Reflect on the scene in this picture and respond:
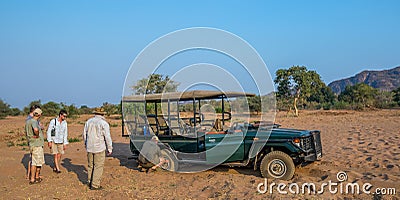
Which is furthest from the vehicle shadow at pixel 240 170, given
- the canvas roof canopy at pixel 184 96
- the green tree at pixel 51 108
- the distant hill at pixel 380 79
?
the distant hill at pixel 380 79

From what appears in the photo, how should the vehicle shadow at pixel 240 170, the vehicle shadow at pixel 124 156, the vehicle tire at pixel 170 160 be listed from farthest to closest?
the vehicle shadow at pixel 124 156 < the vehicle tire at pixel 170 160 < the vehicle shadow at pixel 240 170

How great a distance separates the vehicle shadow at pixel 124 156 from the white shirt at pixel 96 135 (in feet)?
7.25

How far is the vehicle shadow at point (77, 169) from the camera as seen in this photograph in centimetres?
850

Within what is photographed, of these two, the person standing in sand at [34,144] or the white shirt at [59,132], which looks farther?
the white shirt at [59,132]

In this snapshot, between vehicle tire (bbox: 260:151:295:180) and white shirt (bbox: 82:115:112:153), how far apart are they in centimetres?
316

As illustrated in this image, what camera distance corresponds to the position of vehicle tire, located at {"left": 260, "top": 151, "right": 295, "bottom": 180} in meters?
7.50

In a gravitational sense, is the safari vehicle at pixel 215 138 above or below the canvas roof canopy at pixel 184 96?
below

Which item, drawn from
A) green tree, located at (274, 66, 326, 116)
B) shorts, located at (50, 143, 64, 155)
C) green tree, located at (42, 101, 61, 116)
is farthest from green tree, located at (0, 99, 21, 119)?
shorts, located at (50, 143, 64, 155)

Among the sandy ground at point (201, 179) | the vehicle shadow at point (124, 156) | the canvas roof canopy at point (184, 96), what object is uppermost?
the canvas roof canopy at point (184, 96)

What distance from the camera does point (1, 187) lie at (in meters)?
7.86

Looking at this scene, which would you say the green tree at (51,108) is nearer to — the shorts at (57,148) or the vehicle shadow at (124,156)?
the vehicle shadow at (124,156)

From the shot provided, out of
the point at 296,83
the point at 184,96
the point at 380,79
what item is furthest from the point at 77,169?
the point at 380,79

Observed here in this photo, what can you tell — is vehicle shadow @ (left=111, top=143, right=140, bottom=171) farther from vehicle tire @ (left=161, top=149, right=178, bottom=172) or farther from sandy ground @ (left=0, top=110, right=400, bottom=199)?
vehicle tire @ (left=161, top=149, right=178, bottom=172)

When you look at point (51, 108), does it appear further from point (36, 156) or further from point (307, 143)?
point (307, 143)
